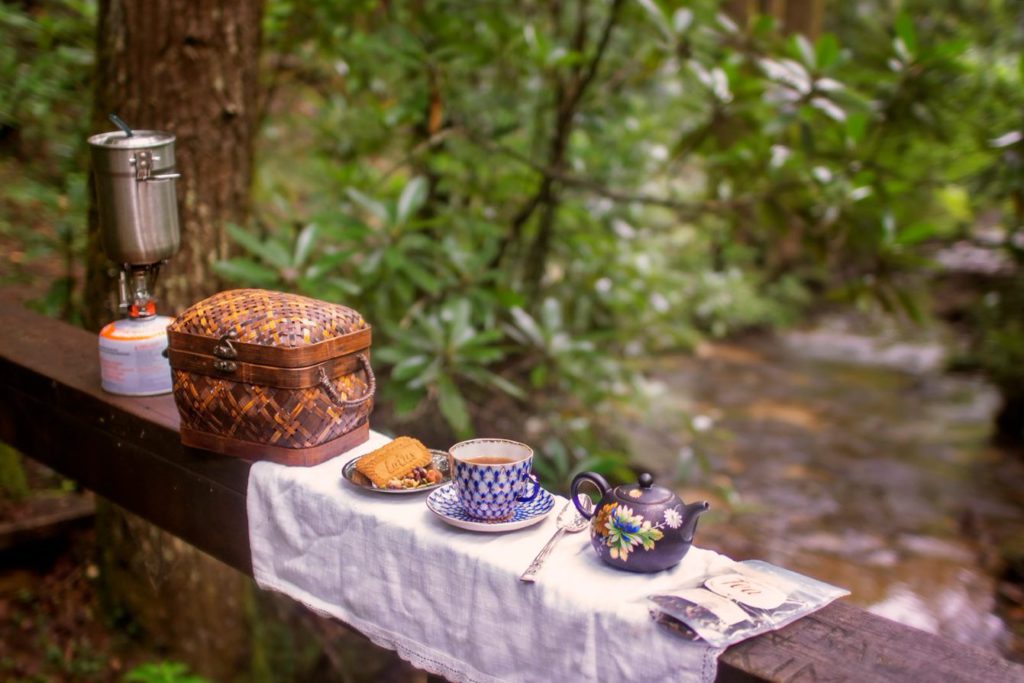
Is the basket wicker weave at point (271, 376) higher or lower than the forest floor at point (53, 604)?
higher

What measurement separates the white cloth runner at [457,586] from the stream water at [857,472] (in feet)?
7.15

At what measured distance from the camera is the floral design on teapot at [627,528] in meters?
0.99

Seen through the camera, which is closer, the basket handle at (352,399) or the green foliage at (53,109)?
the basket handle at (352,399)

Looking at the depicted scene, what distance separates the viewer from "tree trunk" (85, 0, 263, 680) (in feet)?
7.00

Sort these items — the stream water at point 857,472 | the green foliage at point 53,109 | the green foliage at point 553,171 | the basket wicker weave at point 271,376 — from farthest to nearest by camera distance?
1. the stream water at point 857,472
2. the green foliage at point 53,109
3. the green foliage at point 553,171
4. the basket wicker weave at point 271,376

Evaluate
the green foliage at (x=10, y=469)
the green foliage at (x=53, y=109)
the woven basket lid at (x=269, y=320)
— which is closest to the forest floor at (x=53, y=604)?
the green foliage at (x=10, y=469)

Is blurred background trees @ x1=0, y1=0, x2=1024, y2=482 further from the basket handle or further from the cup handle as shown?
the cup handle

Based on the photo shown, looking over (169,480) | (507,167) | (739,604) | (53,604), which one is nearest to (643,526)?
(739,604)

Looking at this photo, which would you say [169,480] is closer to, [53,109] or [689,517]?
[689,517]

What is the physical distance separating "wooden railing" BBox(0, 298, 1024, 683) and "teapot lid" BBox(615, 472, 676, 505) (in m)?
0.18

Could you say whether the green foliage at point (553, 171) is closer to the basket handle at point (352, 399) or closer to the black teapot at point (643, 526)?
the basket handle at point (352, 399)

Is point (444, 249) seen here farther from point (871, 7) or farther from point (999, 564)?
point (871, 7)

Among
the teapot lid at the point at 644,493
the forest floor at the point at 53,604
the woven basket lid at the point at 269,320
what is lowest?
the forest floor at the point at 53,604

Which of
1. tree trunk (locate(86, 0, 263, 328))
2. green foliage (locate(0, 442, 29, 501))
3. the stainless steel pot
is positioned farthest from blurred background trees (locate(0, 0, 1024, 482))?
the stainless steel pot
